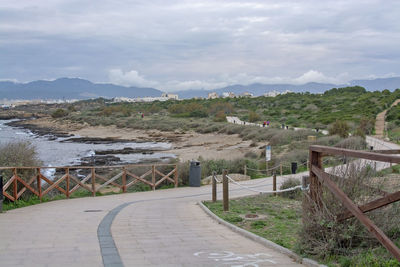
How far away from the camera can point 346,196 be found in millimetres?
5480

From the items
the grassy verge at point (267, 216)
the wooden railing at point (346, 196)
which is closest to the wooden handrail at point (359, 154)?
the wooden railing at point (346, 196)

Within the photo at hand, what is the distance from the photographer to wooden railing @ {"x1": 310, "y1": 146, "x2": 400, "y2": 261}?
477 cm

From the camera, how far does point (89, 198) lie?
15422mm

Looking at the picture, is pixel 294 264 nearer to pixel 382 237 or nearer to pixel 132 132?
pixel 382 237

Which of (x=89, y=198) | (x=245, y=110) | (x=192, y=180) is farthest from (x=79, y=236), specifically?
(x=245, y=110)

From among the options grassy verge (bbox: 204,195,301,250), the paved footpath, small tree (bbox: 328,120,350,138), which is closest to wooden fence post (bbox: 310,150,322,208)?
grassy verge (bbox: 204,195,301,250)

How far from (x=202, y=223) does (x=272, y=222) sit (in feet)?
5.16

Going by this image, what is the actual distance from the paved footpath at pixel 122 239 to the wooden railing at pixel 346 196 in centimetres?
108

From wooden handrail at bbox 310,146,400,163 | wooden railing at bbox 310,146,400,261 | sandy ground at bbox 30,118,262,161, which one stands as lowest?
sandy ground at bbox 30,118,262,161

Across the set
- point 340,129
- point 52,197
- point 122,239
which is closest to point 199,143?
point 340,129

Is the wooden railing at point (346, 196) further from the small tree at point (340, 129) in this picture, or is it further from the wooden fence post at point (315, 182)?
the small tree at point (340, 129)

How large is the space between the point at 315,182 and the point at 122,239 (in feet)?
11.4

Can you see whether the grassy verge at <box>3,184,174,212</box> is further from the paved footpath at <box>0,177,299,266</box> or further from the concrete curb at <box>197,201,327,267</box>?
the concrete curb at <box>197,201,327,267</box>

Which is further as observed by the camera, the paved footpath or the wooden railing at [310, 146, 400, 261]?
the paved footpath
